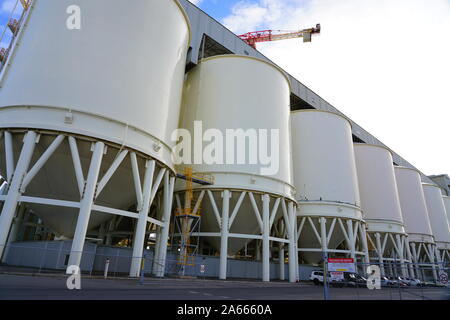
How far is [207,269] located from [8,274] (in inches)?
588

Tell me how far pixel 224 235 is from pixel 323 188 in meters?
15.0

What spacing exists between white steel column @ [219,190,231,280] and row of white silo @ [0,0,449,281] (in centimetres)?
8

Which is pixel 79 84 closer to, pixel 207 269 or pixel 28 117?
pixel 28 117

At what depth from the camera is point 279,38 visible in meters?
68.1

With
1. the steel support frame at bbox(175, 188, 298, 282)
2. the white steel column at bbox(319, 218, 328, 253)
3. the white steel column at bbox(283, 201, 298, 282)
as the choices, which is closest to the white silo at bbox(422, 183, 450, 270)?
the white steel column at bbox(319, 218, 328, 253)

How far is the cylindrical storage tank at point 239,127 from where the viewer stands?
24.8m

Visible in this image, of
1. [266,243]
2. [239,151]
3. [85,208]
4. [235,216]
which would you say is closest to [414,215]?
[266,243]

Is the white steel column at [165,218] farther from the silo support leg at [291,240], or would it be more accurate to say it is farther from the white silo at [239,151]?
the silo support leg at [291,240]

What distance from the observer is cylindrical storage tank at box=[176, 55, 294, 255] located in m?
24.8

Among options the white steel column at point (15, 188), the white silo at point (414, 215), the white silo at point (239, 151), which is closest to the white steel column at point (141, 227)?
the white steel column at point (15, 188)

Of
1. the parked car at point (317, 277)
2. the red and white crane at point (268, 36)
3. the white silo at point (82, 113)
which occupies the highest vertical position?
the red and white crane at point (268, 36)

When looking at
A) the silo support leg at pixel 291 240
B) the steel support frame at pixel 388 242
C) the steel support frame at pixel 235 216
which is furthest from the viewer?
the steel support frame at pixel 388 242

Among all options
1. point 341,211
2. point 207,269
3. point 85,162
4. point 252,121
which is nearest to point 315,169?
point 341,211

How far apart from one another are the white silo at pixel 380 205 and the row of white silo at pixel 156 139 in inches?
257
